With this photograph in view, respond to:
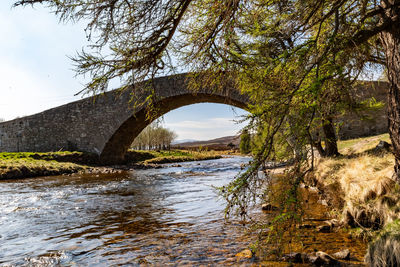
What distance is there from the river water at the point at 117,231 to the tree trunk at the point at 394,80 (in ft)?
6.46

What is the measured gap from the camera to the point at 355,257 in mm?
2424

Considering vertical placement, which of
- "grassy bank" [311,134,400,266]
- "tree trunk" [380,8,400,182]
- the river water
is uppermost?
"tree trunk" [380,8,400,182]

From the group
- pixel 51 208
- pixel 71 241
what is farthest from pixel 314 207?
pixel 51 208

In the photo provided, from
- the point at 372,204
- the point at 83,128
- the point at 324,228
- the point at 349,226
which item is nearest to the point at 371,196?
the point at 372,204

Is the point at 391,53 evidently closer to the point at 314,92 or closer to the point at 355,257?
the point at 314,92

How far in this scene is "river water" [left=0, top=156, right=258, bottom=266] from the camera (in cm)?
274

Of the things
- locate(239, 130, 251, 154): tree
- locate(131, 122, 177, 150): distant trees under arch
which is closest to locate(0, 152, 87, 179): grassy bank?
locate(239, 130, 251, 154): tree

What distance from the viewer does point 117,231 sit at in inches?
146

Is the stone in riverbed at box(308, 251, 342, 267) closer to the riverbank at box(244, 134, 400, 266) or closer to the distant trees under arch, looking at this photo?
the riverbank at box(244, 134, 400, 266)

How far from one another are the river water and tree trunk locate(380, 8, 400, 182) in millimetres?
1968

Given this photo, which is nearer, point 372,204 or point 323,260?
point 323,260

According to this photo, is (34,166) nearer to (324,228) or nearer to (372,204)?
(324,228)

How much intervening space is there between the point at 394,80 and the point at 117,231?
12.6ft

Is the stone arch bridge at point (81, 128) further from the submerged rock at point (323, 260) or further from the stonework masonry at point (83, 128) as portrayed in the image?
the submerged rock at point (323, 260)
